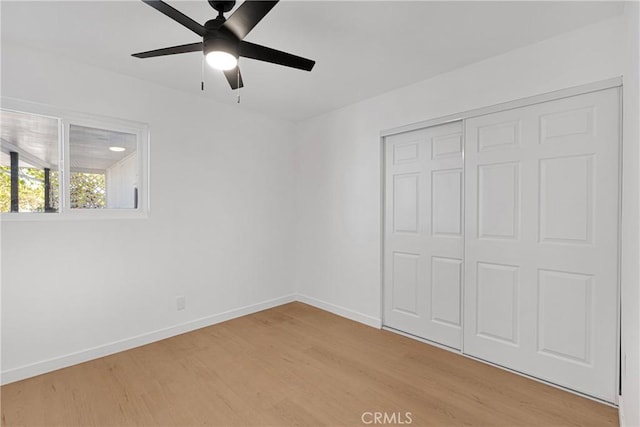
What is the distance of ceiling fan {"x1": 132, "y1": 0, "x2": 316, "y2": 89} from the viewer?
1464mm

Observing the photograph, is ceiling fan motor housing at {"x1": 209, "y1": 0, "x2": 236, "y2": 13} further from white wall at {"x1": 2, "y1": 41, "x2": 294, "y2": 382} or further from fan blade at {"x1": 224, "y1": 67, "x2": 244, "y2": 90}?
white wall at {"x1": 2, "y1": 41, "x2": 294, "y2": 382}

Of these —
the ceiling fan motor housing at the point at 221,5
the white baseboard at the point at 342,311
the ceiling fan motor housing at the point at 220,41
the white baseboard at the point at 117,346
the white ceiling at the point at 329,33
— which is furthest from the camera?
the white baseboard at the point at 342,311

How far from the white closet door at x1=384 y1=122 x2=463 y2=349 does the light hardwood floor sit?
33 cm

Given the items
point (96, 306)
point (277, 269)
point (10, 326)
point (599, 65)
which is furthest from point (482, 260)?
point (10, 326)

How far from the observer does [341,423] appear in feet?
6.49

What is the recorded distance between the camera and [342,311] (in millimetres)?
3877

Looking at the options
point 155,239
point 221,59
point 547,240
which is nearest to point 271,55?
point 221,59

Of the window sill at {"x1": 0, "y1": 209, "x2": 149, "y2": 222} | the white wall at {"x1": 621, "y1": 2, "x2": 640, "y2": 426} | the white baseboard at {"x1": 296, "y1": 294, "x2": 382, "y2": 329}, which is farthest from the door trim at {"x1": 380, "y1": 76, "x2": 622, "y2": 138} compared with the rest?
the window sill at {"x1": 0, "y1": 209, "x2": 149, "y2": 222}

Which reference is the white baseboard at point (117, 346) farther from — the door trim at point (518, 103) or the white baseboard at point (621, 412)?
the white baseboard at point (621, 412)

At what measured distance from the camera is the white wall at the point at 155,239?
2.48 meters

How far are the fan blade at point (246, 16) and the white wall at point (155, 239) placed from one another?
193 centimetres

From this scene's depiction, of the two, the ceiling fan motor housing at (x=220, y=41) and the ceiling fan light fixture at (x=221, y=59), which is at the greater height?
the ceiling fan motor housing at (x=220, y=41)

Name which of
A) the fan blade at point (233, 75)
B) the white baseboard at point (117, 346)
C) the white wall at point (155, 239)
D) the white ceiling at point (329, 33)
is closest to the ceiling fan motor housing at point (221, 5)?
the white ceiling at point (329, 33)

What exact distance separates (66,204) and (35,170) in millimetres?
342
